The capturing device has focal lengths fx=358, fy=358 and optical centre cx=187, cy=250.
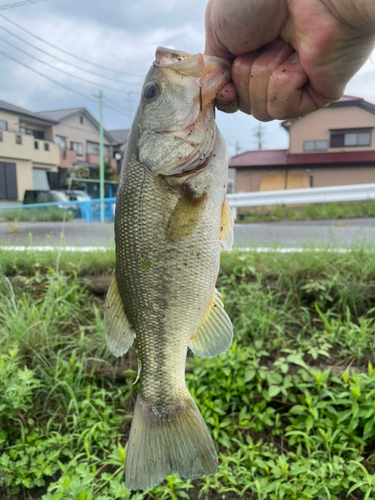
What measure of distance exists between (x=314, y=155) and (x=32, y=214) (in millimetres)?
10886

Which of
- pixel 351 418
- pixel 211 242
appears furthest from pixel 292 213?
pixel 211 242

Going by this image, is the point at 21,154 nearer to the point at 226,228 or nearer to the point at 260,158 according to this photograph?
the point at 226,228

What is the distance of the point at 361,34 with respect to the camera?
0.98 m

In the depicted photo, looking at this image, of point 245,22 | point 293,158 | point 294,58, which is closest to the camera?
point 245,22

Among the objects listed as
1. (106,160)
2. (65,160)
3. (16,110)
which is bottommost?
(65,160)

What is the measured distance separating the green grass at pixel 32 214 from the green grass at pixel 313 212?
16.2ft

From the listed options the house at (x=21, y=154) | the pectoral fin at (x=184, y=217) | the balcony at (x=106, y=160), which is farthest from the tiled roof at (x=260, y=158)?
the pectoral fin at (x=184, y=217)

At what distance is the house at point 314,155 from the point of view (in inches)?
474

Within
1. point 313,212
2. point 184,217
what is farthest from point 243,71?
point 313,212

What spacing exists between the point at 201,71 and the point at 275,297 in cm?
227

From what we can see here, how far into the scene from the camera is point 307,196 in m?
7.96

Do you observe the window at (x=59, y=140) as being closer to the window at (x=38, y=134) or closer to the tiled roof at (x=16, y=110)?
the window at (x=38, y=134)

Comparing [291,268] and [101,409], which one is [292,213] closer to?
[291,268]

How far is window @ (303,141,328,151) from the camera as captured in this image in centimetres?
1358
